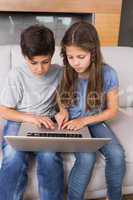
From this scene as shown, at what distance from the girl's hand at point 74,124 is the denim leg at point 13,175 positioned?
21 centimetres

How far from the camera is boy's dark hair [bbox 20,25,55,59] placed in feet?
4.08

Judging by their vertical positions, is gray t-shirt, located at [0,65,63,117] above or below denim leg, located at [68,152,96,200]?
above

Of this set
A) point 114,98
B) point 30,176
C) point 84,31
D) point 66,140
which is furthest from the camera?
point 114,98

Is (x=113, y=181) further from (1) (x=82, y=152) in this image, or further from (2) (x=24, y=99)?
(2) (x=24, y=99)

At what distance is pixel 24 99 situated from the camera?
4.62 ft

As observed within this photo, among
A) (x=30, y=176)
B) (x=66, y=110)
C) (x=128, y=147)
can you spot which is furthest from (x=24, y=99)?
(x=128, y=147)

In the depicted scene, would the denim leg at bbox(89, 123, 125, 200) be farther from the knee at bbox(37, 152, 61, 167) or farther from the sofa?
the knee at bbox(37, 152, 61, 167)

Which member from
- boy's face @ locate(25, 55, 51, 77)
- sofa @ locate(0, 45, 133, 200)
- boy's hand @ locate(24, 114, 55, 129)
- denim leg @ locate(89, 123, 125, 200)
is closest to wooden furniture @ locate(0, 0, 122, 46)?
sofa @ locate(0, 45, 133, 200)

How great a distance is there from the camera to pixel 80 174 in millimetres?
1220

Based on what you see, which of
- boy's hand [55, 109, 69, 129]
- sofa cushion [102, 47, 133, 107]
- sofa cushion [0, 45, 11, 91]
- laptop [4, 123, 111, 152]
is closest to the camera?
laptop [4, 123, 111, 152]

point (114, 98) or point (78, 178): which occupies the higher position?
point (114, 98)

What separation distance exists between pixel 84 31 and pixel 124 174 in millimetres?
610

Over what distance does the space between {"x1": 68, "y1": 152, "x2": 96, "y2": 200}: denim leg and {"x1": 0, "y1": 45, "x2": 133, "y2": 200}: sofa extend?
0.04 meters

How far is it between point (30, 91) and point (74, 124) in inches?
10.2
